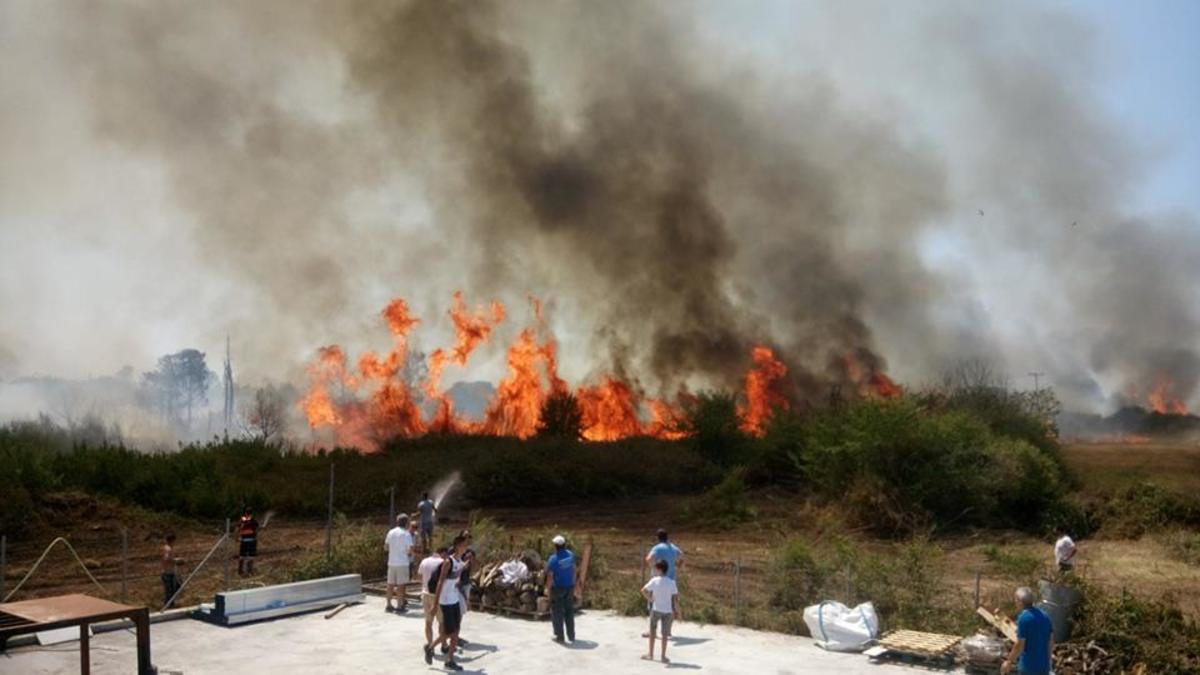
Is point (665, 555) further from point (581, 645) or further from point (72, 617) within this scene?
point (72, 617)

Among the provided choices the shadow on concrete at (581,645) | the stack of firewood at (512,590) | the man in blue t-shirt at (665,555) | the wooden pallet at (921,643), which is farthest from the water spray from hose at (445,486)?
the wooden pallet at (921,643)

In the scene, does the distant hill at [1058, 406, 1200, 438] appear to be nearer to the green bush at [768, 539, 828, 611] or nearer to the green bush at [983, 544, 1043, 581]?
the green bush at [983, 544, 1043, 581]

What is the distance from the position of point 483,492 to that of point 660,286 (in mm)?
25192

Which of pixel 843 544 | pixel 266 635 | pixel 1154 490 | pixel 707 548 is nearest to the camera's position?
pixel 266 635

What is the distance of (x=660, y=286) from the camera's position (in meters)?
59.4


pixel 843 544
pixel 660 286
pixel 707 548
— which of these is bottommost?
pixel 707 548

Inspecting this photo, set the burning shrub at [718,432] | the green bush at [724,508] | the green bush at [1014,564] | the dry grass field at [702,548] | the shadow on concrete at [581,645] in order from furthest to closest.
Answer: the burning shrub at [718,432] < the green bush at [724,508] < the green bush at [1014,564] < the dry grass field at [702,548] < the shadow on concrete at [581,645]

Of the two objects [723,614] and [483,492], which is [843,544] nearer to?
[723,614]

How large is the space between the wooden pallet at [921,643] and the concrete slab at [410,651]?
0.49 meters

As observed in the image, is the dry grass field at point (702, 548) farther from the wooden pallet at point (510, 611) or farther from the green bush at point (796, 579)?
the wooden pallet at point (510, 611)

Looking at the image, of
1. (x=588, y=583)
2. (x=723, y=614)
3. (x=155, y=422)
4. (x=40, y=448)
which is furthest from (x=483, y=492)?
(x=155, y=422)

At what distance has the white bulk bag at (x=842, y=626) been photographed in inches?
554

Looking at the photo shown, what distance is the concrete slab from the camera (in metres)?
12.7

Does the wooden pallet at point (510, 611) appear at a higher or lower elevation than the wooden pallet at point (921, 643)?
lower
